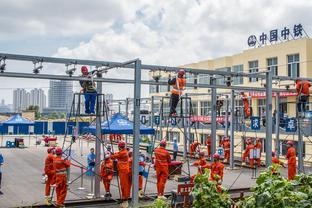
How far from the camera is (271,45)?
36.2 meters

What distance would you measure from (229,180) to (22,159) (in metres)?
14.5

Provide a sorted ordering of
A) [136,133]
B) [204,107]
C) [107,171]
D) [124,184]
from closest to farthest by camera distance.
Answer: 1. [136,133]
2. [124,184]
3. [107,171]
4. [204,107]

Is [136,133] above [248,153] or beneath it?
above

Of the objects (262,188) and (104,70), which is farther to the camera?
(104,70)

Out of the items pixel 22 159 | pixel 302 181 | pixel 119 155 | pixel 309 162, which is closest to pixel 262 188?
pixel 302 181

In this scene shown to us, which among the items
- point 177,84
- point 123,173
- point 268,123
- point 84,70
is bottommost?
point 123,173

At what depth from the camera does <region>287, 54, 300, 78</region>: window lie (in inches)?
1315

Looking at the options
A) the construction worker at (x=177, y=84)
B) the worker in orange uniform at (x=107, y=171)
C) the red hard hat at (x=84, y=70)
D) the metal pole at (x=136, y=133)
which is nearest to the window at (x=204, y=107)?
the worker in orange uniform at (x=107, y=171)

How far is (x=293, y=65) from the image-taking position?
33.8 m

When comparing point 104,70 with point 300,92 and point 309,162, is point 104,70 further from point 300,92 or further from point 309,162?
point 309,162

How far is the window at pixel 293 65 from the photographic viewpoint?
33.4 meters

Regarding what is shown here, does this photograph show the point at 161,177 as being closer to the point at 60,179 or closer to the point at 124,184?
the point at 124,184

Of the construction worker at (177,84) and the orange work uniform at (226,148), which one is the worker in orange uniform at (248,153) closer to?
the orange work uniform at (226,148)

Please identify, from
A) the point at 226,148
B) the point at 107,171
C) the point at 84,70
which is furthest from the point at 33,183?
the point at 226,148
